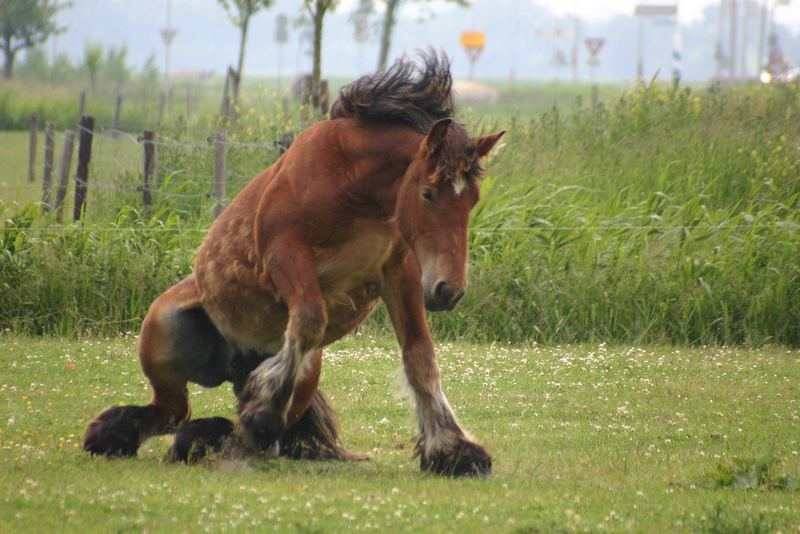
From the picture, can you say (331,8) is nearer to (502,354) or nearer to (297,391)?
(502,354)

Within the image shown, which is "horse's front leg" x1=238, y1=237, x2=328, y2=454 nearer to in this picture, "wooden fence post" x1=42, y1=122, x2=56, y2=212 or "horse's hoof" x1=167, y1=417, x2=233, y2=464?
"horse's hoof" x1=167, y1=417, x2=233, y2=464

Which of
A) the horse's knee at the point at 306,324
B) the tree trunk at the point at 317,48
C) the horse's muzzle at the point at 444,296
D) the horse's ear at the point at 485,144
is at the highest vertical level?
the tree trunk at the point at 317,48

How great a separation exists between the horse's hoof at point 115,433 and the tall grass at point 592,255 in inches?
195

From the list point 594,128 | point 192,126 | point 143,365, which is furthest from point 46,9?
point 143,365

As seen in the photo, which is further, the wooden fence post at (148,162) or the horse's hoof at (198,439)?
the wooden fence post at (148,162)

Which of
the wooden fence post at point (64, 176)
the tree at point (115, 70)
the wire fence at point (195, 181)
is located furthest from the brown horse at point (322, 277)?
the tree at point (115, 70)

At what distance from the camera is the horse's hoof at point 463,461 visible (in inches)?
273

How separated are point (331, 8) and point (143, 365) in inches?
503

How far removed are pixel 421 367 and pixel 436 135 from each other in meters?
1.40

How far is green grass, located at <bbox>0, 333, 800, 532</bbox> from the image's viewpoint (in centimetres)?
566

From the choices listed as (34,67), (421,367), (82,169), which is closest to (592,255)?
(82,169)

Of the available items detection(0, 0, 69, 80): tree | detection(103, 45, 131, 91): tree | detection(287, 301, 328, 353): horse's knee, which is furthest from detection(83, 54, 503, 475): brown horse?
detection(103, 45, 131, 91): tree

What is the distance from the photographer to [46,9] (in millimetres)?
49188

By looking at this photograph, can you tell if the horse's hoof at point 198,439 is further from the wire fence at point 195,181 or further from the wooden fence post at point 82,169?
the wooden fence post at point 82,169
